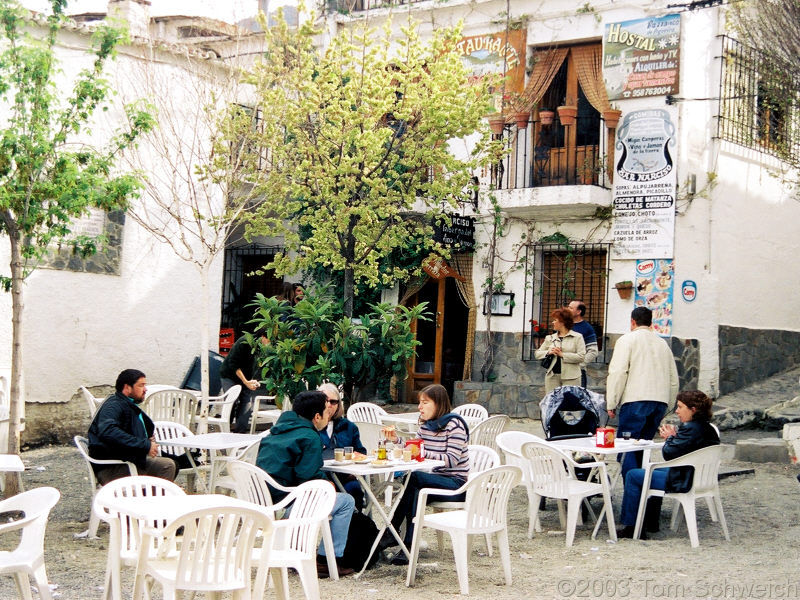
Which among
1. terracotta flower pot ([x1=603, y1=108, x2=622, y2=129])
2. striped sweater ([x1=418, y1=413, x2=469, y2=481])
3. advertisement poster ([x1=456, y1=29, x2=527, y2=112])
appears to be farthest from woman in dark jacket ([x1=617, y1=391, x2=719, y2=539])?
advertisement poster ([x1=456, y1=29, x2=527, y2=112])

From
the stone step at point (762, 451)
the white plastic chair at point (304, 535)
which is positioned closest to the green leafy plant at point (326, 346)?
the stone step at point (762, 451)

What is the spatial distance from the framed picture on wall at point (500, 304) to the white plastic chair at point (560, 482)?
8.38 meters

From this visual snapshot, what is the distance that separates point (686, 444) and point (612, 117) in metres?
8.49

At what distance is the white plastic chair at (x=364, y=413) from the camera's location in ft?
33.5

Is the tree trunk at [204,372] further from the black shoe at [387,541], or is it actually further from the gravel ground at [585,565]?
the black shoe at [387,541]

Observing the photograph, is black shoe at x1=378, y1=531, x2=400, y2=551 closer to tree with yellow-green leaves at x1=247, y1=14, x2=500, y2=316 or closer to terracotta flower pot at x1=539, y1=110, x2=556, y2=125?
tree with yellow-green leaves at x1=247, y1=14, x2=500, y2=316

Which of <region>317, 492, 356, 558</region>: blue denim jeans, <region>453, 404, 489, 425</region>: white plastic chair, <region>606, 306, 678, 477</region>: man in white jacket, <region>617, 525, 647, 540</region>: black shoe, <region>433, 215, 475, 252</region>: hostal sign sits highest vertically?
<region>433, 215, 475, 252</region>: hostal sign

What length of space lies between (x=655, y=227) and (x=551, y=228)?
1699 millimetres

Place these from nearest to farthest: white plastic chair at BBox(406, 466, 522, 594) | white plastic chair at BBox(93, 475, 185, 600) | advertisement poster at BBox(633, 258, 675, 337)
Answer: white plastic chair at BBox(93, 475, 185, 600)
white plastic chair at BBox(406, 466, 522, 594)
advertisement poster at BBox(633, 258, 675, 337)

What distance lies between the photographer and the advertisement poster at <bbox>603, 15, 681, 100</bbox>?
15.1 metres

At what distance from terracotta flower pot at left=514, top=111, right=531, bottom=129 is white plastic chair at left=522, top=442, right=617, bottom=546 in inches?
357

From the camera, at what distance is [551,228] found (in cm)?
1623

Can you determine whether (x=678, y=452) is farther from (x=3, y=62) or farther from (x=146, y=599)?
(x=3, y=62)

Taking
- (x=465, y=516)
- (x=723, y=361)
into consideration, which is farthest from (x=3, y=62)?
(x=723, y=361)
